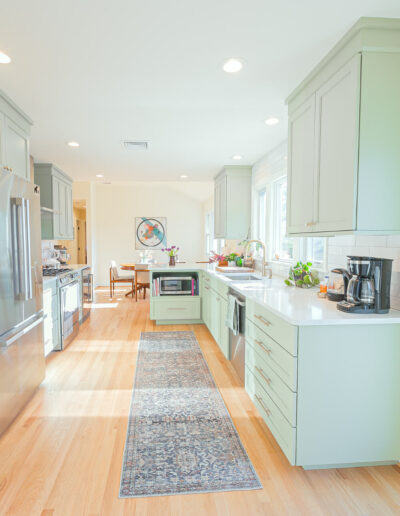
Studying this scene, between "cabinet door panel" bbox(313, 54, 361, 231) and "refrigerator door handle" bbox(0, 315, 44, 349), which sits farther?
"refrigerator door handle" bbox(0, 315, 44, 349)

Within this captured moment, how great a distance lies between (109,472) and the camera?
1844 mm

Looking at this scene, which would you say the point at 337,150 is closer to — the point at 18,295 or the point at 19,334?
the point at 18,295

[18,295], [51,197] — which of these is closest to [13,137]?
[18,295]

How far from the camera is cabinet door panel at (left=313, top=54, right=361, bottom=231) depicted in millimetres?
1772

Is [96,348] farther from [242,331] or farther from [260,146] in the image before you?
[260,146]

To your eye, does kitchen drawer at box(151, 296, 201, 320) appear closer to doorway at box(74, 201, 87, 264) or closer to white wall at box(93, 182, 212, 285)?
white wall at box(93, 182, 212, 285)

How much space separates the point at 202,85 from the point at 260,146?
1.68m

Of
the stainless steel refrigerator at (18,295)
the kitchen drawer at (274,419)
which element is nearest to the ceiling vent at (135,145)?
the stainless steel refrigerator at (18,295)

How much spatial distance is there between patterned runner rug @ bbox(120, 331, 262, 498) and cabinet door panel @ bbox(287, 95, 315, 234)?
1.48 metres

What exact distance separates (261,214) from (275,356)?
3051 mm

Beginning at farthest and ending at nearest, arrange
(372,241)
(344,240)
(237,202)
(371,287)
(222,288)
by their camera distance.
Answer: (237,202)
(222,288)
(344,240)
(372,241)
(371,287)

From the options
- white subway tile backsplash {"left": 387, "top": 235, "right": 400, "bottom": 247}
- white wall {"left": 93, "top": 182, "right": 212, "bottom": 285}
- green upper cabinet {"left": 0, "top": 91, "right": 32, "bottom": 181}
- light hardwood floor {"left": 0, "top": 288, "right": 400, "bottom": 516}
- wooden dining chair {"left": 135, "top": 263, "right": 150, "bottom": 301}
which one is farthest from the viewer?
white wall {"left": 93, "top": 182, "right": 212, "bottom": 285}

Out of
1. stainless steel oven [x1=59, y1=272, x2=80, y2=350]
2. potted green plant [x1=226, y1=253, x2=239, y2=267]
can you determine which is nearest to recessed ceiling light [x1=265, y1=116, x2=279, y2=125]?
potted green plant [x1=226, y1=253, x2=239, y2=267]

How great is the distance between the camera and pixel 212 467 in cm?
188
